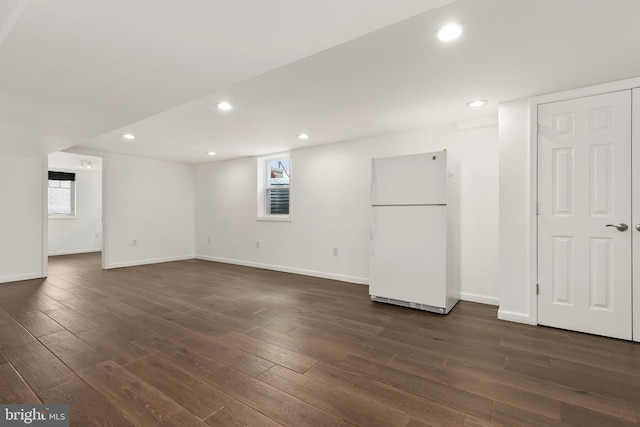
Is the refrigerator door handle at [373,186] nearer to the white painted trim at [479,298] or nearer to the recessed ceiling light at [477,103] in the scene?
→ the recessed ceiling light at [477,103]

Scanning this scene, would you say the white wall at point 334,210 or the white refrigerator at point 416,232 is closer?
the white refrigerator at point 416,232

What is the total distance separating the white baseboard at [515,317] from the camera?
2773mm

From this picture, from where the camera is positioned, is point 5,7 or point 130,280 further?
point 130,280

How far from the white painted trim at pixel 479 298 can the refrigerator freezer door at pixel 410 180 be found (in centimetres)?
130

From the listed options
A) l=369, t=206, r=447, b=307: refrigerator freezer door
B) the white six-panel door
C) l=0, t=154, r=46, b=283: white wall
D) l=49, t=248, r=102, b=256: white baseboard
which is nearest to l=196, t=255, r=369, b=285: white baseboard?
l=369, t=206, r=447, b=307: refrigerator freezer door

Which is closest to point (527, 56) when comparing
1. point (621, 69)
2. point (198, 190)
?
point (621, 69)

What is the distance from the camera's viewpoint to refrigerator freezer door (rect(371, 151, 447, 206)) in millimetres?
3066

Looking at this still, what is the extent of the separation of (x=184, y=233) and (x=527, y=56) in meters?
6.69

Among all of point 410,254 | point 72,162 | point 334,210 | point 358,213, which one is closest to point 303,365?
point 410,254

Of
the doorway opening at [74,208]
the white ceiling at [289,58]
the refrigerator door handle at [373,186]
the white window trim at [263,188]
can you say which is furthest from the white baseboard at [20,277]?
the refrigerator door handle at [373,186]

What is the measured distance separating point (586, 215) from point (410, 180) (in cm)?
155

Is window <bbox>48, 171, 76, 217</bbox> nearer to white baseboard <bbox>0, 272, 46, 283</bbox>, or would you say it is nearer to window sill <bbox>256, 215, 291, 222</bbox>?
white baseboard <bbox>0, 272, 46, 283</bbox>

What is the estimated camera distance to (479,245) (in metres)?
3.45

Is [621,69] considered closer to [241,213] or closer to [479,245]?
[479,245]
